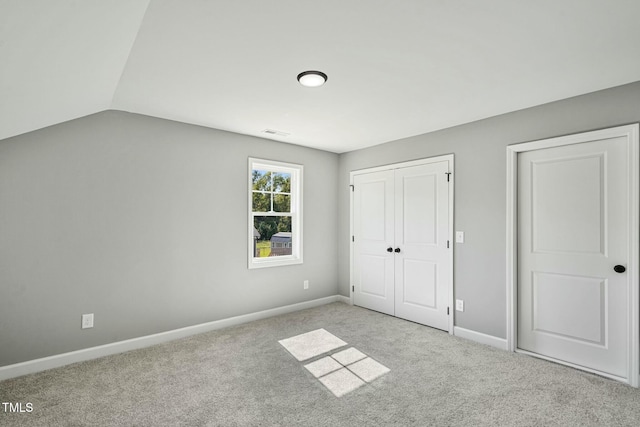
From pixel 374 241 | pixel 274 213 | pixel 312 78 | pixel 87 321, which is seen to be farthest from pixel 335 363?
pixel 312 78

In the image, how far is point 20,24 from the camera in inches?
47.6

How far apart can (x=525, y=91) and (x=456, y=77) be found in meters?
0.75

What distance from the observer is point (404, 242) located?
4.21 metres

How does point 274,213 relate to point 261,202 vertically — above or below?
below

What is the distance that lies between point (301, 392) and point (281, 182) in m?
2.87

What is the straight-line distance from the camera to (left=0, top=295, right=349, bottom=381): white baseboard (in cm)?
263

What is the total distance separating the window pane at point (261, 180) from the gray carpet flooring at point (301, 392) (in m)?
2.04

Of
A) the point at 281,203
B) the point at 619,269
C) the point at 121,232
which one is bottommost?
the point at 619,269

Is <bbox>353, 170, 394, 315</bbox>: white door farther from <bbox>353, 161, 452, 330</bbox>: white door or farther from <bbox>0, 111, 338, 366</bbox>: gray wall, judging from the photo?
<bbox>0, 111, 338, 366</bbox>: gray wall

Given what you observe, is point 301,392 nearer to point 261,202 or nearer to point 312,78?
point 312,78

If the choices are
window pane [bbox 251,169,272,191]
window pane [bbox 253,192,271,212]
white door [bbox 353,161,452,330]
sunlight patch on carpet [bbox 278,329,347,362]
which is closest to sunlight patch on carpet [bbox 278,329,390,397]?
sunlight patch on carpet [bbox 278,329,347,362]

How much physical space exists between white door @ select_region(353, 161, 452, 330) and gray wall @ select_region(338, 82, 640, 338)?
0.18 meters

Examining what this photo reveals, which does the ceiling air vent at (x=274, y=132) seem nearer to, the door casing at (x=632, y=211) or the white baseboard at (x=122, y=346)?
the white baseboard at (x=122, y=346)

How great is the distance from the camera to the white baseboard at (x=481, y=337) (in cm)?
323
